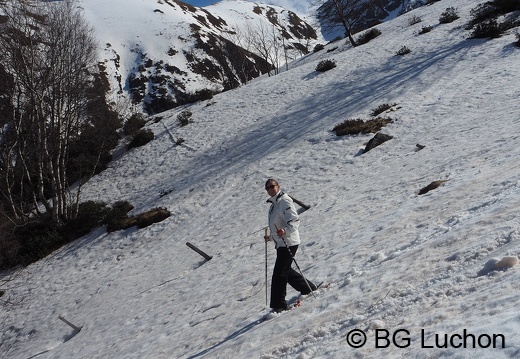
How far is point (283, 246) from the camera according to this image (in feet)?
19.5

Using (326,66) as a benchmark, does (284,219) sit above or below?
below

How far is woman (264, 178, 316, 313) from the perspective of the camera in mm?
5895

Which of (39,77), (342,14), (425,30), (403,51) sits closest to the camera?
(39,77)

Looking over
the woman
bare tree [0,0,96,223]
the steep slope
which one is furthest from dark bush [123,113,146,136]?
the steep slope

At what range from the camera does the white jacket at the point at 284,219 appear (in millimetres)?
5945

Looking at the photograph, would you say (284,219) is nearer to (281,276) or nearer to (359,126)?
(281,276)

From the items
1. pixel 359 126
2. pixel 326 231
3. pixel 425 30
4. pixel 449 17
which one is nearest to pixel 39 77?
pixel 359 126

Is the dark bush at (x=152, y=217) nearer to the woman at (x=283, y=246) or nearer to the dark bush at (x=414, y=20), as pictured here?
the woman at (x=283, y=246)

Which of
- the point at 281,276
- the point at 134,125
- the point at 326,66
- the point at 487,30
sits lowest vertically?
the point at 281,276

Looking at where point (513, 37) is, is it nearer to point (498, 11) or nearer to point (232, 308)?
point (498, 11)

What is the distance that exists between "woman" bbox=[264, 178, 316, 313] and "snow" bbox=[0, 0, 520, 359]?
0.39 m

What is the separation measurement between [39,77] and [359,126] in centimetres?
1473

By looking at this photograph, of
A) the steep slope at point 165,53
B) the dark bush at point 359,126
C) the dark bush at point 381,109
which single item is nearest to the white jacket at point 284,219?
the dark bush at point 359,126

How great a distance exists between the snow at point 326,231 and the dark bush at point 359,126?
1.56 feet
